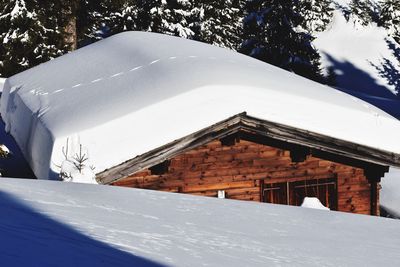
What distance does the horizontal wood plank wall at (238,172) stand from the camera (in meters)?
9.95

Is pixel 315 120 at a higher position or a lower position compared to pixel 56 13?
lower

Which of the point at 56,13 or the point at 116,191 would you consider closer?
the point at 116,191

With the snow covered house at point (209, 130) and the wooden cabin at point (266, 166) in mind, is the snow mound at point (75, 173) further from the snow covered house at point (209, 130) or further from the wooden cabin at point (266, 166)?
the wooden cabin at point (266, 166)

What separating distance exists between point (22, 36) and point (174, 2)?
7651 millimetres

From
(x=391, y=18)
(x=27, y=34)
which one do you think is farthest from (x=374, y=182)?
(x=391, y=18)

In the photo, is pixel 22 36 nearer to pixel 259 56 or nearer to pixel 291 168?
pixel 259 56

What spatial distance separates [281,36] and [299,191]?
63.5ft

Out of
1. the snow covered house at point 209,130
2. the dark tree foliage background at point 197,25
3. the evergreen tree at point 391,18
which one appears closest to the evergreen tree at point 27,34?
the dark tree foliage background at point 197,25

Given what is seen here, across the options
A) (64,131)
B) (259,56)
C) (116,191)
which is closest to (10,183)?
(116,191)

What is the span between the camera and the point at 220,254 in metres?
4.51

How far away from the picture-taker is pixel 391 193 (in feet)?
43.1

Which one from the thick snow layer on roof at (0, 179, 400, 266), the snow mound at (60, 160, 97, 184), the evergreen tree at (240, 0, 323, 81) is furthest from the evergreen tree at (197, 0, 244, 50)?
the thick snow layer on roof at (0, 179, 400, 266)

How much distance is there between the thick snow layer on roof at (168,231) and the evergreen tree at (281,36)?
2305 centimetres

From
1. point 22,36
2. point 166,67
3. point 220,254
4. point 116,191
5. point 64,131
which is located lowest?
point 220,254
